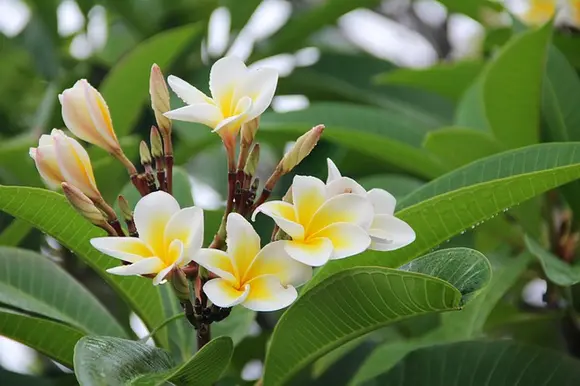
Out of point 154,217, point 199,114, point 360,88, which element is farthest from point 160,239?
point 360,88

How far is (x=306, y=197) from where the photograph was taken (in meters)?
0.69

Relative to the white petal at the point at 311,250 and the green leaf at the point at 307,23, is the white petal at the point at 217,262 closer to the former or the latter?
the white petal at the point at 311,250

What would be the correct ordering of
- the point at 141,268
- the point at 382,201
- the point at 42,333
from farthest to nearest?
the point at 42,333 → the point at 382,201 → the point at 141,268

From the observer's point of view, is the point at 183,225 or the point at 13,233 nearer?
the point at 183,225

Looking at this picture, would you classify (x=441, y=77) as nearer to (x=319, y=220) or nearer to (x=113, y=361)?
(x=319, y=220)

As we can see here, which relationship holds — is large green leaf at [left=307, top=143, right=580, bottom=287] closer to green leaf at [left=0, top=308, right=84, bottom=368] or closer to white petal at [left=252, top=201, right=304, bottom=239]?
white petal at [left=252, top=201, right=304, bottom=239]

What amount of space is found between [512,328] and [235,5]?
93 cm

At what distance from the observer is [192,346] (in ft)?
3.19

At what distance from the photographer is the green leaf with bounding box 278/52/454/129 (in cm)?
166

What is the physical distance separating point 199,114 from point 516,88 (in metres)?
0.59

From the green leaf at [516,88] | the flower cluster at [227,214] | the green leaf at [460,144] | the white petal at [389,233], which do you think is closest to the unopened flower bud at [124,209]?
the flower cluster at [227,214]

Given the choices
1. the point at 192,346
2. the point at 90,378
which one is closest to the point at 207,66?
the point at 192,346

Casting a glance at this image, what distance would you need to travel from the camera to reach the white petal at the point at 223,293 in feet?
2.12

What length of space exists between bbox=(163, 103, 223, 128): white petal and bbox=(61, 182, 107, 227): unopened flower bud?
10 centimetres
